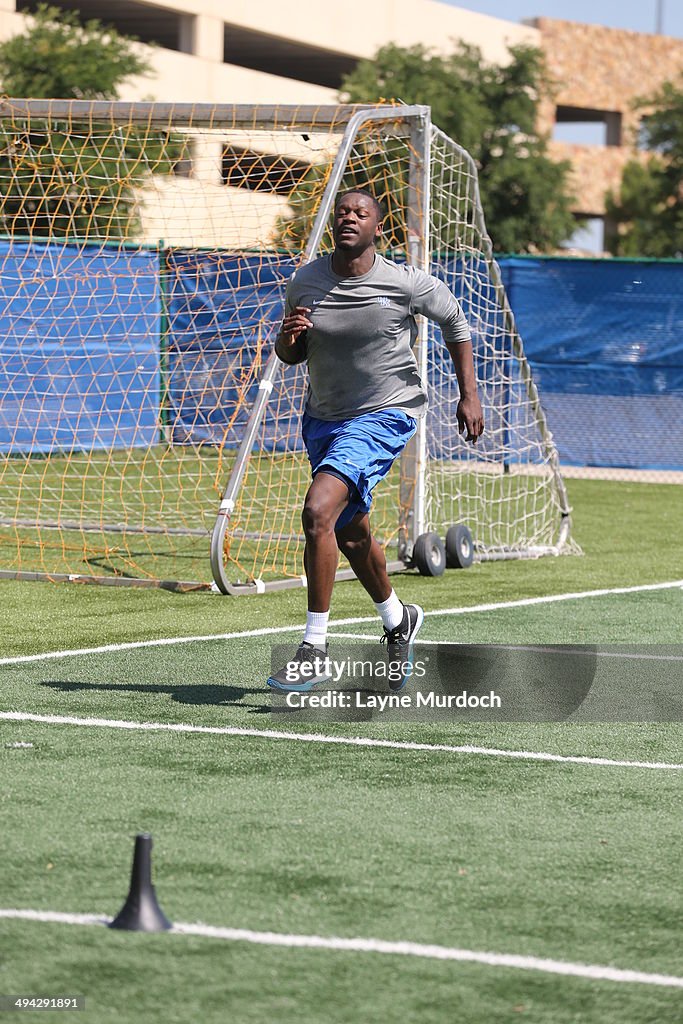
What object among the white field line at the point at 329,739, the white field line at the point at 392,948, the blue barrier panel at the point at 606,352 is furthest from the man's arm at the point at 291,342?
the blue barrier panel at the point at 606,352

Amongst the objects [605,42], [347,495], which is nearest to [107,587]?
[347,495]

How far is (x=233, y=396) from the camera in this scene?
1961cm

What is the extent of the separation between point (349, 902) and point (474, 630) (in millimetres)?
4566

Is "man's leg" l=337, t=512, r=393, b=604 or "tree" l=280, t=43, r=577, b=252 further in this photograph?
"tree" l=280, t=43, r=577, b=252

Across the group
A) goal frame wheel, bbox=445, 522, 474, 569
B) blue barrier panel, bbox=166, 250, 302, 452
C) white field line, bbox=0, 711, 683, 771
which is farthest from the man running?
blue barrier panel, bbox=166, 250, 302, 452

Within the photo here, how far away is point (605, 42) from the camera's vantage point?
202 feet

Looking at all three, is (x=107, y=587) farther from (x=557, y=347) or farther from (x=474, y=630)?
(x=557, y=347)

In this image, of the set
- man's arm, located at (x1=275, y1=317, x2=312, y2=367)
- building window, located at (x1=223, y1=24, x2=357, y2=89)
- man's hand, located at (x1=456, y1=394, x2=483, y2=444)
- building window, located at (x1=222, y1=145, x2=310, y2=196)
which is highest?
building window, located at (x1=223, y1=24, x2=357, y2=89)

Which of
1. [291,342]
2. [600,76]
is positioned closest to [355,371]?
[291,342]

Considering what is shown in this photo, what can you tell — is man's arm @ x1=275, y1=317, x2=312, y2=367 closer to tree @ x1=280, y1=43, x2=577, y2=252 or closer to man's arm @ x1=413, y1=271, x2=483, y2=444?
man's arm @ x1=413, y1=271, x2=483, y2=444

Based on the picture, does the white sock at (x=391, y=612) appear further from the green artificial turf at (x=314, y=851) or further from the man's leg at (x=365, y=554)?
the green artificial turf at (x=314, y=851)

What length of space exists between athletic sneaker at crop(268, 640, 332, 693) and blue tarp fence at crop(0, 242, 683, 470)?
1196 cm

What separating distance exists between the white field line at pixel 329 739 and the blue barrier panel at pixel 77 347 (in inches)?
449

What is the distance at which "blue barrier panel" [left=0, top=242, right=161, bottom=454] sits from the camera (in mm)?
18172
